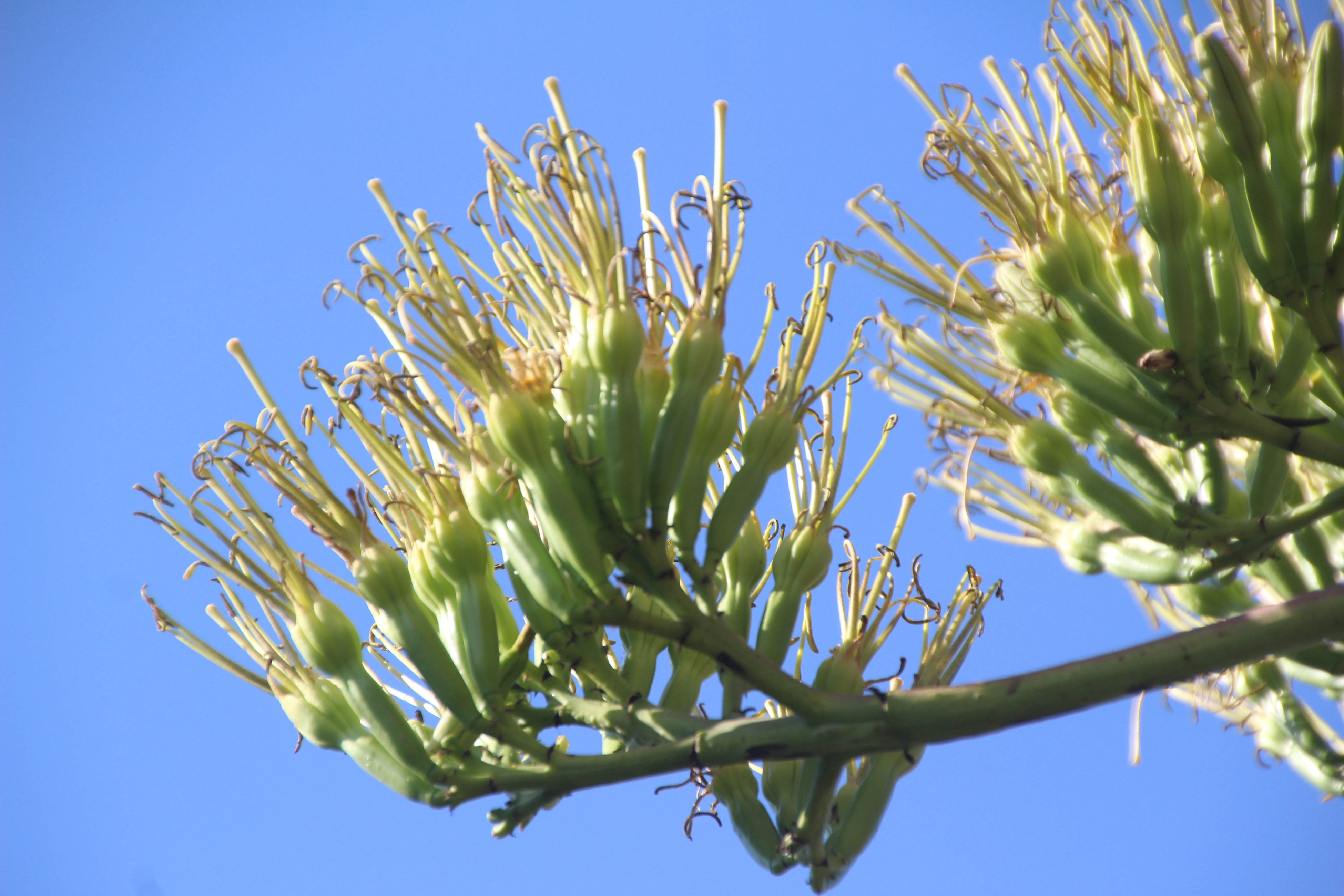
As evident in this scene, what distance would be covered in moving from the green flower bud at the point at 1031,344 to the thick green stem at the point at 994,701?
49cm

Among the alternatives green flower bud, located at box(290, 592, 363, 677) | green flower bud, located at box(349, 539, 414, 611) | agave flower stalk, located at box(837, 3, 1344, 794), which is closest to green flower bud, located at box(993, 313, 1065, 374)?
agave flower stalk, located at box(837, 3, 1344, 794)

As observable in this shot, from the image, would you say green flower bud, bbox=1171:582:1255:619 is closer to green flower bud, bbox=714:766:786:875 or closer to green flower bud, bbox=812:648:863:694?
green flower bud, bbox=812:648:863:694

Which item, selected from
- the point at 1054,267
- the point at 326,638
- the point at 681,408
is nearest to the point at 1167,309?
the point at 1054,267

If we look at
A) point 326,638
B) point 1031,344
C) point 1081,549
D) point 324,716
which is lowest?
point 324,716

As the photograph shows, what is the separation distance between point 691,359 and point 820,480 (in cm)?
50

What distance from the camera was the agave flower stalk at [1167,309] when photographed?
1733 mm

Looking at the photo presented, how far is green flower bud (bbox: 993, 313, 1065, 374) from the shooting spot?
75.7 inches

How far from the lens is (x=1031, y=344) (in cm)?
193

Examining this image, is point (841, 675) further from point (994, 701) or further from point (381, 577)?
point (381, 577)

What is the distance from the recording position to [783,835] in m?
2.02

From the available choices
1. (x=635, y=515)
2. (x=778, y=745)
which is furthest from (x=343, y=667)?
(x=778, y=745)

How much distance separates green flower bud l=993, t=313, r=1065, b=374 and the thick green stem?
49 centimetres

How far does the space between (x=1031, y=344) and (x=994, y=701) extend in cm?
62

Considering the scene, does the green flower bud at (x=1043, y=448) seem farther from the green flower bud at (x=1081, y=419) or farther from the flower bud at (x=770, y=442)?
the flower bud at (x=770, y=442)
